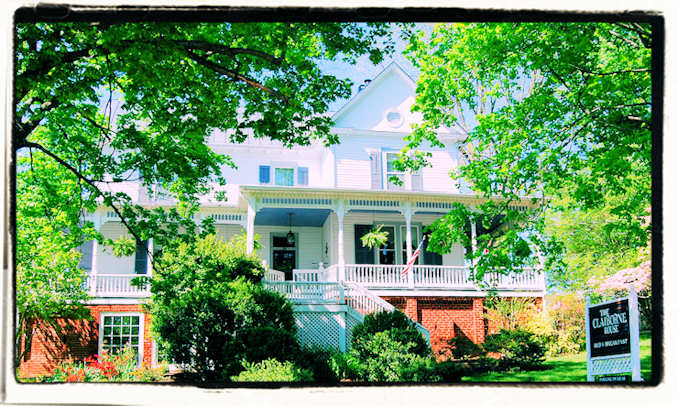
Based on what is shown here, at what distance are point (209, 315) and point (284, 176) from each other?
933 centimetres

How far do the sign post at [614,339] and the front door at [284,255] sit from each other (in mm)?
13593

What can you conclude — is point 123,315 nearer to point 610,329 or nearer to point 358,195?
point 358,195

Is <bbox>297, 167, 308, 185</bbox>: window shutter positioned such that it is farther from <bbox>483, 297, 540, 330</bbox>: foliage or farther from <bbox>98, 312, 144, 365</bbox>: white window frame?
<bbox>483, 297, 540, 330</bbox>: foliage

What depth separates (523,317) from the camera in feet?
53.8

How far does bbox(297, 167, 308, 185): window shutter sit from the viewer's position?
19.9 m

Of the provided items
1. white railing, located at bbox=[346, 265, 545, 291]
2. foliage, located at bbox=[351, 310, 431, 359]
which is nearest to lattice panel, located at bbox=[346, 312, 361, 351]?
foliage, located at bbox=[351, 310, 431, 359]

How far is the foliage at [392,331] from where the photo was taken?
460 inches

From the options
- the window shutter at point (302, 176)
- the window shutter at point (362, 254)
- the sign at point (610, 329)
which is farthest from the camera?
the window shutter at point (302, 176)

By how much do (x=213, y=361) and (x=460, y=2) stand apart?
373 inches

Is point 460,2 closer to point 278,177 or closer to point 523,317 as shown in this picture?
point 523,317

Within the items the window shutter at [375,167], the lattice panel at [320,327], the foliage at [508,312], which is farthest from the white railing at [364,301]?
the window shutter at [375,167]

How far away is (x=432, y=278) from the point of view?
17125 millimetres

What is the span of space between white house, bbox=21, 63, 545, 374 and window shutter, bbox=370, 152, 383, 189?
33 millimetres

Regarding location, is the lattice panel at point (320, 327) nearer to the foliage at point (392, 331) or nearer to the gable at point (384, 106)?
the foliage at point (392, 331)
